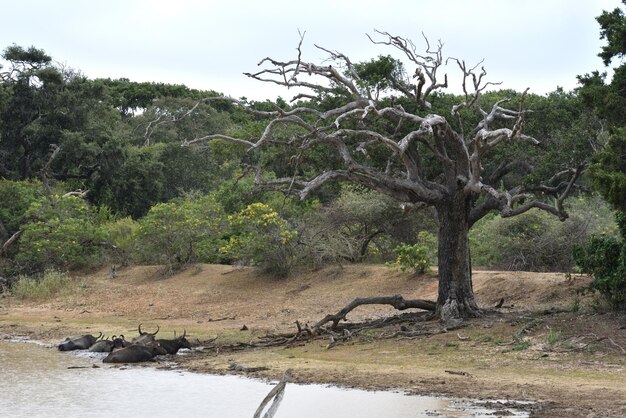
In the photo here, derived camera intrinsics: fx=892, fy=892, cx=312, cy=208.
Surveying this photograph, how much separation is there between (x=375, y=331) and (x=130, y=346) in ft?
16.5

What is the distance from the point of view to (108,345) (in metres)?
18.5

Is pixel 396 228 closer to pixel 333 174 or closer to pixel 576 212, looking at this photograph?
pixel 576 212

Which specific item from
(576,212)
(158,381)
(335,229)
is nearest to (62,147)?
(335,229)

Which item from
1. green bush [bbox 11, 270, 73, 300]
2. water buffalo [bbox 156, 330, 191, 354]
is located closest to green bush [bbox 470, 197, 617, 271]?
water buffalo [bbox 156, 330, 191, 354]

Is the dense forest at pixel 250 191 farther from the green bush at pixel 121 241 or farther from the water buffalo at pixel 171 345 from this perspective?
the water buffalo at pixel 171 345

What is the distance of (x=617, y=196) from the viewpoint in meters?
14.3

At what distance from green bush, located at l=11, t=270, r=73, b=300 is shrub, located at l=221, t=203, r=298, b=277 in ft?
19.1

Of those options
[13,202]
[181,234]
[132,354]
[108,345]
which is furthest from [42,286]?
[132,354]

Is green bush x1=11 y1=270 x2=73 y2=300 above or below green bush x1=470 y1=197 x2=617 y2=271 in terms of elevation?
below

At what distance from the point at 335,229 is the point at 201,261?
5.80 m

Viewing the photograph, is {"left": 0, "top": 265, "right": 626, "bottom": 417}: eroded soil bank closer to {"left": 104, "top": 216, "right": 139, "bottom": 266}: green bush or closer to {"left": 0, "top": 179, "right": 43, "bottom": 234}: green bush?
{"left": 104, "top": 216, "right": 139, "bottom": 266}: green bush

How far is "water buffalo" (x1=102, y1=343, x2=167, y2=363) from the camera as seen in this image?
1697cm

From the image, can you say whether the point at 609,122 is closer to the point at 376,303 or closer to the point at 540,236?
the point at 376,303

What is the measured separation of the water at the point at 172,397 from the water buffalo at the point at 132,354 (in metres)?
0.44
